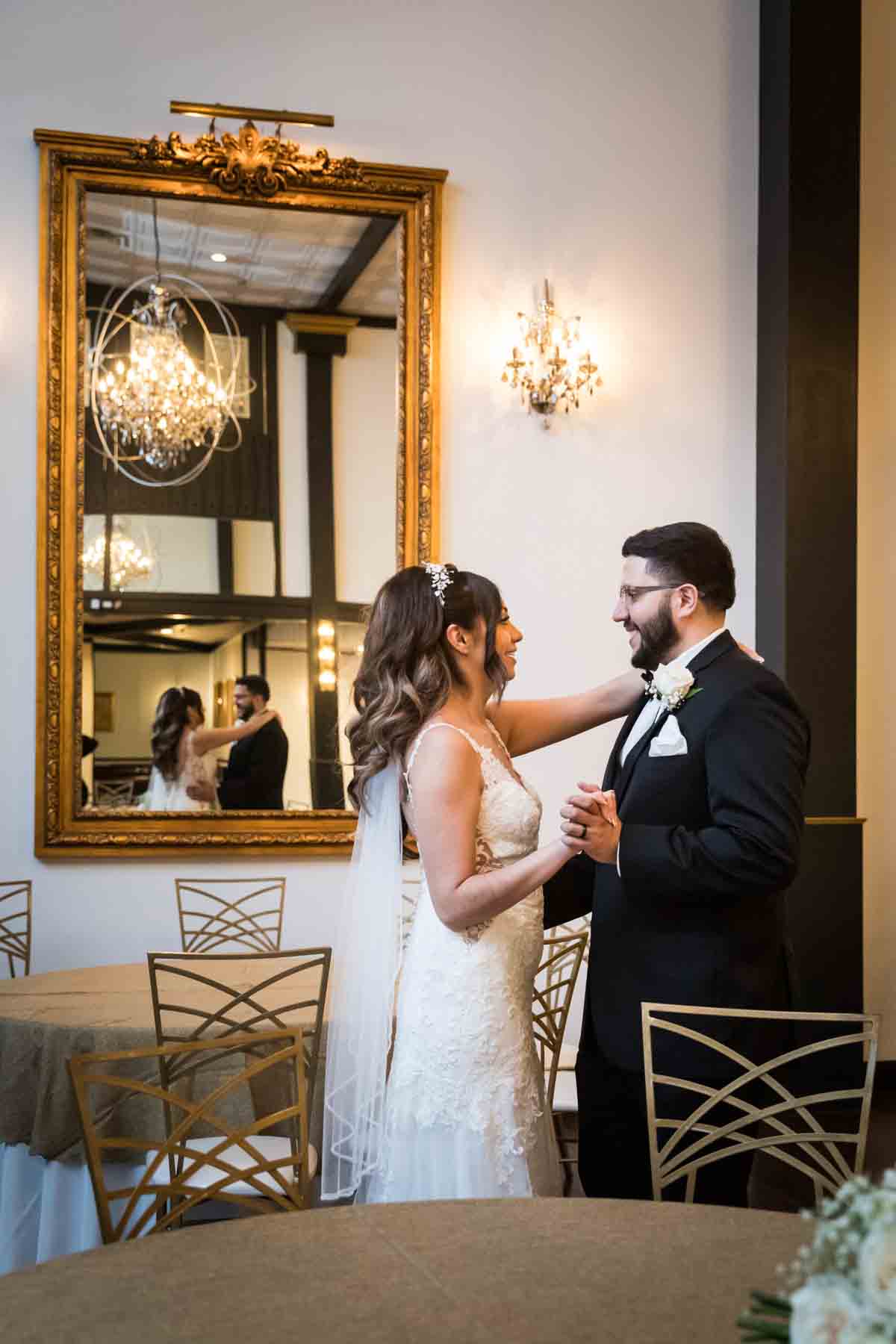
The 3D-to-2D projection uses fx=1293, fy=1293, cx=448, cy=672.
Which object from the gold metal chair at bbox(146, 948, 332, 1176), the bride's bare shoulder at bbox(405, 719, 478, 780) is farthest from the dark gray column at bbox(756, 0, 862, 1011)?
the bride's bare shoulder at bbox(405, 719, 478, 780)

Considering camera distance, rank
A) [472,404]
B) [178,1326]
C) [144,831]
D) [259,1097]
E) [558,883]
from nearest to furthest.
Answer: [178,1326]
[558,883]
[259,1097]
[144,831]
[472,404]

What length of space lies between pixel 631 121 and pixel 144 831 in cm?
361

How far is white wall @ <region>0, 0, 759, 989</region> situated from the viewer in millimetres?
5027

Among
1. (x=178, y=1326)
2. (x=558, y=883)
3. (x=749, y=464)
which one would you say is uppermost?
(x=749, y=464)

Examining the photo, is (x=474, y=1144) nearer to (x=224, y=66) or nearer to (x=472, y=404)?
(x=472, y=404)

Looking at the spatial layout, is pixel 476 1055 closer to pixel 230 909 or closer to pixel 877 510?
pixel 230 909

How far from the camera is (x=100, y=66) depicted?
508cm

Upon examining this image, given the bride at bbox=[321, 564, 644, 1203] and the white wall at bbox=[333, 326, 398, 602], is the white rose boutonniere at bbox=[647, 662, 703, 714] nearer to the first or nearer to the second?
the bride at bbox=[321, 564, 644, 1203]

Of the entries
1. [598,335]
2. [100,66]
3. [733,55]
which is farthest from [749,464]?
[100,66]

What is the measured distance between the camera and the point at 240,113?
5.03 meters

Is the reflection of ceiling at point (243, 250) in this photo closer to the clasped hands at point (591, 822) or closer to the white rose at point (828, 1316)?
the clasped hands at point (591, 822)

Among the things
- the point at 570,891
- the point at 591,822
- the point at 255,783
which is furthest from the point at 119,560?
the point at 591,822

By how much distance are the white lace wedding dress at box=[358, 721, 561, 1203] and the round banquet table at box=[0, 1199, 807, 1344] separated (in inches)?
29.2

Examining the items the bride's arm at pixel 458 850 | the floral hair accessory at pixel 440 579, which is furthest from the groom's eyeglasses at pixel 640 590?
the bride's arm at pixel 458 850
